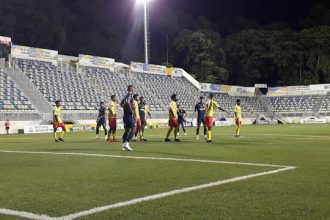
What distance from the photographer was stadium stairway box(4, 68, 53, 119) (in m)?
39.4

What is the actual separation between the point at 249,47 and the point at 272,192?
91585mm

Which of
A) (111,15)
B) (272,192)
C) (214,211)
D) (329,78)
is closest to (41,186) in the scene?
(214,211)

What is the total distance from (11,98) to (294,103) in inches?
2012

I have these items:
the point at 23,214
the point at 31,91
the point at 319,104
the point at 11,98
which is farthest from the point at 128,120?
the point at 319,104

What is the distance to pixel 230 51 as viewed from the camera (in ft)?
312

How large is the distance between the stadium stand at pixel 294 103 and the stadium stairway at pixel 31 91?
150ft

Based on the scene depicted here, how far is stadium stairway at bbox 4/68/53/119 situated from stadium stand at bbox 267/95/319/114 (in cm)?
4581

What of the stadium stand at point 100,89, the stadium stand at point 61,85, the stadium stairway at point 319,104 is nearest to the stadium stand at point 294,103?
the stadium stand at point 100,89

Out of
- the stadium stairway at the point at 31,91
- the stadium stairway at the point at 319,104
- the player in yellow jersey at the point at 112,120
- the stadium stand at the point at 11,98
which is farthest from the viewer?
the stadium stairway at the point at 319,104

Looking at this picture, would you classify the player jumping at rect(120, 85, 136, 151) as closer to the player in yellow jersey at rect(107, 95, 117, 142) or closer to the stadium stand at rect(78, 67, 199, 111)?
the player in yellow jersey at rect(107, 95, 117, 142)

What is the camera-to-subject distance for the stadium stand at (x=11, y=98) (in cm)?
3706

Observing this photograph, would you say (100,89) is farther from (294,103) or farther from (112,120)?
(294,103)

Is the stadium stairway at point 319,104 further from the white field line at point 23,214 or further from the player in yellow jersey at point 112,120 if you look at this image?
the white field line at point 23,214

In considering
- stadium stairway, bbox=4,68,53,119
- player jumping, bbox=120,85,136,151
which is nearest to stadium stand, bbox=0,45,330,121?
stadium stairway, bbox=4,68,53,119
